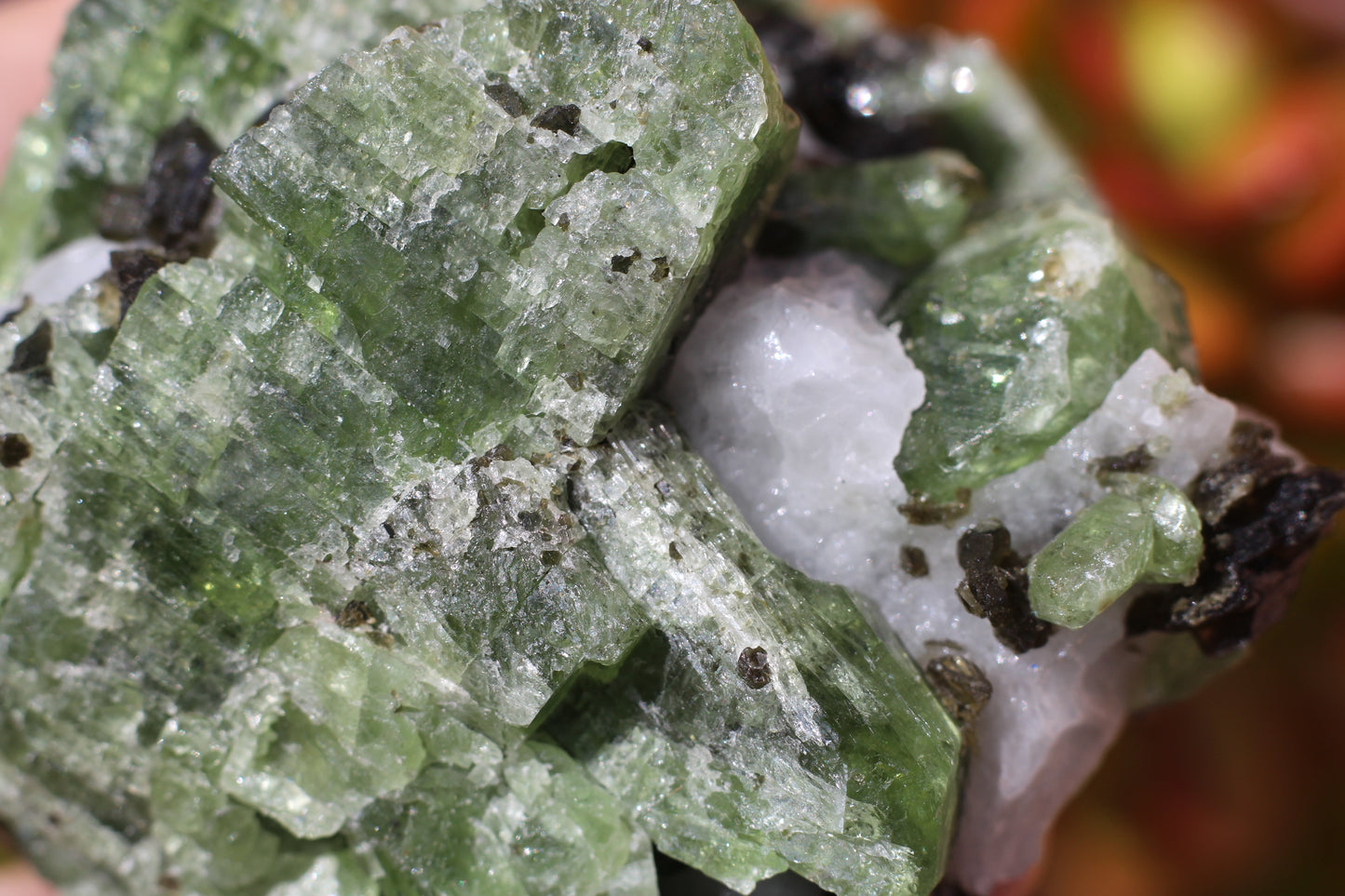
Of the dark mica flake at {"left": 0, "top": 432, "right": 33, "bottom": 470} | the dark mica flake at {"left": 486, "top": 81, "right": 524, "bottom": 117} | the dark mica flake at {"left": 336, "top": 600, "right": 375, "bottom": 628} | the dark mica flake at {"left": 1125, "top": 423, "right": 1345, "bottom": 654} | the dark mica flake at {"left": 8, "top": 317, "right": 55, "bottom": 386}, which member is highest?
the dark mica flake at {"left": 486, "top": 81, "right": 524, "bottom": 117}

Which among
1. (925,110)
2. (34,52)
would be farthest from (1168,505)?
(34,52)

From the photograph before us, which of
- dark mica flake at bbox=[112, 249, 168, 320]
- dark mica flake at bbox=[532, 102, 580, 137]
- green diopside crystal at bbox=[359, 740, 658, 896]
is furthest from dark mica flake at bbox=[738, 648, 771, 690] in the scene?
dark mica flake at bbox=[112, 249, 168, 320]

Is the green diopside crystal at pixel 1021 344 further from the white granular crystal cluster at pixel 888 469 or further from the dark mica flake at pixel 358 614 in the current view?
the dark mica flake at pixel 358 614

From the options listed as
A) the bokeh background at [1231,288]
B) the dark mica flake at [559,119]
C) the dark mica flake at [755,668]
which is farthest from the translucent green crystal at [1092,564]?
the bokeh background at [1231,288]

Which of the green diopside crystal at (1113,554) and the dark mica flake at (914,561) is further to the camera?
the dark mica flake at (914,561)

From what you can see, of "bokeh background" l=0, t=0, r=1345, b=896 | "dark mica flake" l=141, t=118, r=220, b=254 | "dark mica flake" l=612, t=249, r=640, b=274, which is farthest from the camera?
"bokeh background" l=0, t=0, r=1345, b=896

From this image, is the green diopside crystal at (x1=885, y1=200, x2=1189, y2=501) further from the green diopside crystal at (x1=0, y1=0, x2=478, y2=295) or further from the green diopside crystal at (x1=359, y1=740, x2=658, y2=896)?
the green diopside crystal at (x1=0, y1=0, x2=478, y2=295)
